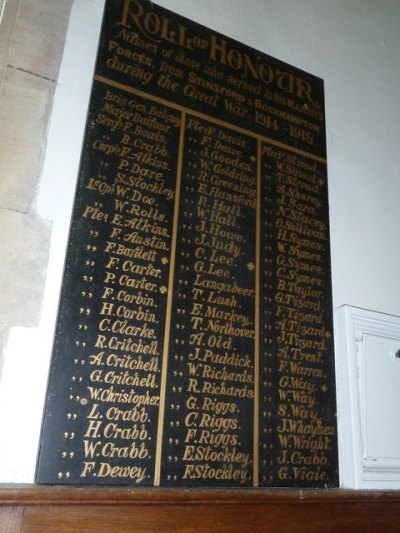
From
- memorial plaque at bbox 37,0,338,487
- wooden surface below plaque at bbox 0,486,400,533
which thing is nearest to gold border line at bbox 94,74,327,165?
memorial plaque at bbox 37,0,338,487

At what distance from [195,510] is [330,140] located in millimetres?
2143

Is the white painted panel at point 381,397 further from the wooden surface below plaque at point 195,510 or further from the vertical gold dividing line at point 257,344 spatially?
the vertical gold dividing line at point 257,344

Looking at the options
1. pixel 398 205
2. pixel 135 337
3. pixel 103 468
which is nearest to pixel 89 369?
pixel 135 337

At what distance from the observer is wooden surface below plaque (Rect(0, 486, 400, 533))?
164 cm

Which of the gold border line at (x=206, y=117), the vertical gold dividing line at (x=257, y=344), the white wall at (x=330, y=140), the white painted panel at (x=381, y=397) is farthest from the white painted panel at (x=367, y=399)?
the gold border line at (x=206, y=117)

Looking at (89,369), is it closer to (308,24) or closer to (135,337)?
(135,337)

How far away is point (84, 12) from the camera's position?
8.13ft

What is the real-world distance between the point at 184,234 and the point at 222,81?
936 mm

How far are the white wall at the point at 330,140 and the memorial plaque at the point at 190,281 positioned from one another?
0.24 feet

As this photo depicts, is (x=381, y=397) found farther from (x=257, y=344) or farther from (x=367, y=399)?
(x=257, y=344)

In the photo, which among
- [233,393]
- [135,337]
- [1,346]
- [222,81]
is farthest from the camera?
[222,81]

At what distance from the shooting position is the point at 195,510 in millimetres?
1886

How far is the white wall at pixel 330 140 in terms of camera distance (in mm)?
1858

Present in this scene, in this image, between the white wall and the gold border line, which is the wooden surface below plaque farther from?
the gold border line
